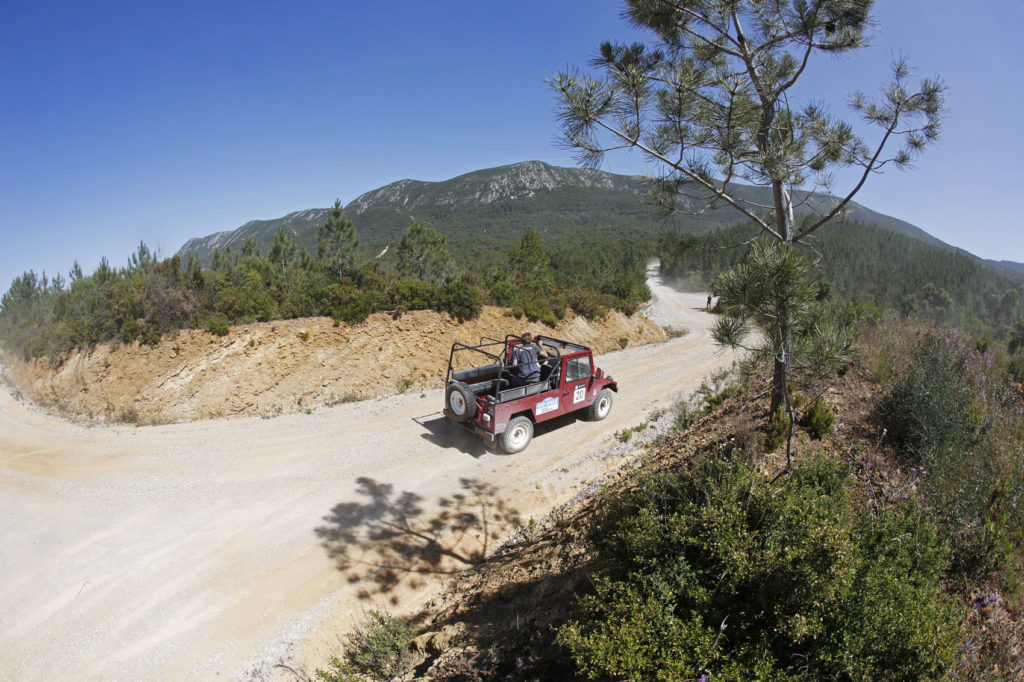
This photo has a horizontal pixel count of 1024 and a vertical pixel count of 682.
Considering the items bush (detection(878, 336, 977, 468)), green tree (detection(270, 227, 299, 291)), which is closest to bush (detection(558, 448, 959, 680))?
bush (detection(878, 336, 977, 468))

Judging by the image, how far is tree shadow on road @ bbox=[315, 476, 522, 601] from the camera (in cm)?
568

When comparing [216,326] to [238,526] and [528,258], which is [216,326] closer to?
[238,526]

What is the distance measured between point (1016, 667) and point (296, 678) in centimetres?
548

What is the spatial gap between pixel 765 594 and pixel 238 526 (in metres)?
6.80

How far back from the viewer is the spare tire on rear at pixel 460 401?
8.31 meters

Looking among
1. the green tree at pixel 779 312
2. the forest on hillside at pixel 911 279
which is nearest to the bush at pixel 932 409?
the green tree at pixel 779 312

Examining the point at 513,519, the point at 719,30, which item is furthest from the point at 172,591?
the point at 719,30

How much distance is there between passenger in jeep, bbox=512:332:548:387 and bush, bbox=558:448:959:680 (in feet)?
17.9

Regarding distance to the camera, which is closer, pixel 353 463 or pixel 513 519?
pixel 513 519

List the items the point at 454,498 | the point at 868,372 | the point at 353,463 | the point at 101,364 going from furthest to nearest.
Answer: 1. the point at 101,364
2. the point at 353,463
3. the point at 454,498
4. the point at 868,372

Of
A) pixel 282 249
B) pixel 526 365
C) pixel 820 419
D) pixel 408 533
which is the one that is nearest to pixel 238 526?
pixel 408 533

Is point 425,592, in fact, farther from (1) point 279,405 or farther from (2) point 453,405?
(1) point 279,405

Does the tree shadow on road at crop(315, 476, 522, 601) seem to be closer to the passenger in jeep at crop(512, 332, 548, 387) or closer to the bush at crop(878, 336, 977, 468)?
the passenger in jeep at crop(512, 332, 548, 387)

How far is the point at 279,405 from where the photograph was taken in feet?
39.0
